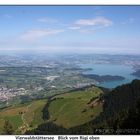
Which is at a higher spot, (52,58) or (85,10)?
(85,10)

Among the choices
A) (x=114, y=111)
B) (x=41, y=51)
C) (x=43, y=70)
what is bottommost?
(x=114, y=111)

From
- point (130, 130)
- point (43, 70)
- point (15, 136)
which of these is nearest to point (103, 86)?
point (43, 70)

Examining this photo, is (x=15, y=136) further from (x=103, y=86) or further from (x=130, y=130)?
(x=103, y=86)

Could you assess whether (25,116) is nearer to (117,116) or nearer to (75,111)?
(75,111)

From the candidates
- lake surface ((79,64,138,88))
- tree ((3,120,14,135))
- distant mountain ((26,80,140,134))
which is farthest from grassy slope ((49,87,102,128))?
tree ((3,120,14,135))

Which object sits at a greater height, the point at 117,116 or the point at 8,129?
the point at 117,116

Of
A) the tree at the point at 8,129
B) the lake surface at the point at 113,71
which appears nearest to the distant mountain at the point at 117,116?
the lake surface at the point at 113,71

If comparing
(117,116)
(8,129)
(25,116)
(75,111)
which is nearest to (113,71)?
(117,116)
